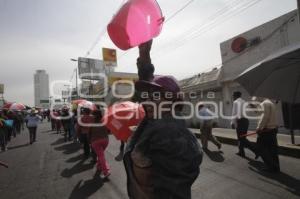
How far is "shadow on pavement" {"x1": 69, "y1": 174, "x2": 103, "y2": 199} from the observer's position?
16.0ft

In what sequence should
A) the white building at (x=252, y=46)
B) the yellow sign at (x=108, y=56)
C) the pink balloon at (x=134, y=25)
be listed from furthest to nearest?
1. the yellow sign at (x=108, y=56)
2. the white building at (x=252, y=46)
3. the pink balloon at (x=134, y=25)

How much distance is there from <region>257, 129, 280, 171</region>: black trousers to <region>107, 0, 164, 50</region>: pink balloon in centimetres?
468

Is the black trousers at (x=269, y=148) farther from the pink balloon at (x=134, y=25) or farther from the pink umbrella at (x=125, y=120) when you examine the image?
the pink balloon at (x=134, y=25)

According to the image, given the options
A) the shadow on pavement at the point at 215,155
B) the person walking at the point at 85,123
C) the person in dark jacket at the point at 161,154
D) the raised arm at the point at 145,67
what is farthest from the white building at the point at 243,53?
the person in dark jacket at the point at 161,154

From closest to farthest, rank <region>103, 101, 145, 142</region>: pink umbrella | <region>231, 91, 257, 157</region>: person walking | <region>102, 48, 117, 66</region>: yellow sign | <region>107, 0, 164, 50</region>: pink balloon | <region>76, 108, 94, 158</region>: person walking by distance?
<region>107, 0, 164, 50</region>: pink balloon < <region>103, 101, 145, 142</region>: pink umbrella < <region>231, 91, 257, 157</region>: person walking < <region>76, 108, 94, 158</region>: person walking < <region>102, 48, 117, 66</region>: yellow sign

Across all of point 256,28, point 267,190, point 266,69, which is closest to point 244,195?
point 267,190

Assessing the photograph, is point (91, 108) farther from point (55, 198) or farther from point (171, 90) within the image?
point (171, 90)

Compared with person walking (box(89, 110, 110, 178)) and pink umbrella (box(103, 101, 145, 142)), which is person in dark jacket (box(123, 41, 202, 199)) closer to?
pink umbrella (box(103, 101, 145, 142))

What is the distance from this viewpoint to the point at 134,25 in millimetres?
1768

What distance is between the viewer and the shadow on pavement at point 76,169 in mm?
6583

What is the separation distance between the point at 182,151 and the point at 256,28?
47.7ft

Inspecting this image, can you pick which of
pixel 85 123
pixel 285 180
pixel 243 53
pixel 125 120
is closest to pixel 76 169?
pixel 85 123

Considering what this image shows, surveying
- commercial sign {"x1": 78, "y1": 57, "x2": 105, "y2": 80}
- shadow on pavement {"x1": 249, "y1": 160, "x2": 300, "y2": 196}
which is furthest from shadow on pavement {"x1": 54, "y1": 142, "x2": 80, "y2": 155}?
commercial sign {"x1": 78, "y1": 57, "x2": 105, "y2": 80}

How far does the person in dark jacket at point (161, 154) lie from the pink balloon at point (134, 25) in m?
0.48
